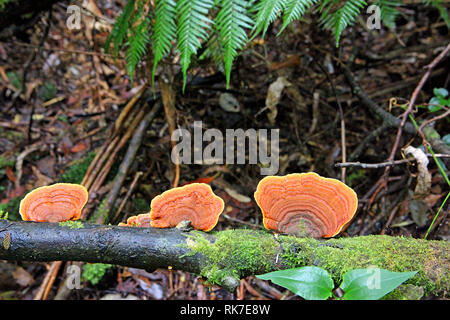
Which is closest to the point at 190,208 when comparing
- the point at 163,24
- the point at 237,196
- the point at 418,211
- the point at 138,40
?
the point at 163,24

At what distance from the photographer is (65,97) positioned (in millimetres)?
5477

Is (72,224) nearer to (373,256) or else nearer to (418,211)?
(373,256)

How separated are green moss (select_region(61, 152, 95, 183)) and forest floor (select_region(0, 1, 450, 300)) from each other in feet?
0.06

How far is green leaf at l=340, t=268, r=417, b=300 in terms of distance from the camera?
1.39 m

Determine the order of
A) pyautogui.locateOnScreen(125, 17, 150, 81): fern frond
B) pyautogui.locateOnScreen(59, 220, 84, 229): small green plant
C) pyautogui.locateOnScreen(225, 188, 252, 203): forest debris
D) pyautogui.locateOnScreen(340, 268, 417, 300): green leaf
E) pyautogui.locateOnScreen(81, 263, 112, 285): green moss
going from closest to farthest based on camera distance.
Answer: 1. pyautogui.locateOnScreen(340, 268, 417, 300): green leaf
2. pyautogui.locateOnScreen(59, 220, 84, 229): small green plant
3. pyautogui.locateOnScreen(125, 17, 150, 81): fern frond
4. pyautogui.locateOnScreen(81, 263, 112, 285): green moss
5. pyautogui.locateOnScreen(225, 188, 252, 203): forest debris

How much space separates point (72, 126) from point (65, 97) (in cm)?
82

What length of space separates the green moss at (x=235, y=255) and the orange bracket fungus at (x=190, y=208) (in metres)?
0.16

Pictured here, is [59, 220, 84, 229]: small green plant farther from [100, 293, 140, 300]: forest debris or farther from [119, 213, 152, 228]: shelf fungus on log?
[100, 293, 140, 300]: forest debris

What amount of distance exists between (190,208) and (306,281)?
0.77 m

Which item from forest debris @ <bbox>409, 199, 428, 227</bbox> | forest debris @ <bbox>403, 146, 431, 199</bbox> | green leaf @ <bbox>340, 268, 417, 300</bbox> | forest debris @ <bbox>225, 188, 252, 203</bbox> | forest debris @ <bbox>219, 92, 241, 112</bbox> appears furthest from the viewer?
forest debris @ <bbox>219, 92, 241, 112</bbox>

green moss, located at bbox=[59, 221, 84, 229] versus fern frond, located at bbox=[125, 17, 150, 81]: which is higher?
fern frond, located at bbox=[125, 17, 150, 81]

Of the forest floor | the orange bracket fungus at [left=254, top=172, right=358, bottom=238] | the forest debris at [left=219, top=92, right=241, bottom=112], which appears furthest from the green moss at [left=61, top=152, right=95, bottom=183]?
the orange bracket fungus at [left=254, top=172, right=358, bottom=238]

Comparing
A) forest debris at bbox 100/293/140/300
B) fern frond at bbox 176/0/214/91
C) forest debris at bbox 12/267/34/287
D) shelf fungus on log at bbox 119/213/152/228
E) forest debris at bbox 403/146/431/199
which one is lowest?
forest debris at bbox 100/293/140/300

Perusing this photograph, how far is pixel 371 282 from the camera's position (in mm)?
1431
